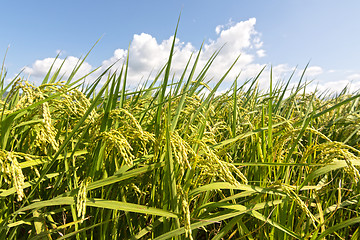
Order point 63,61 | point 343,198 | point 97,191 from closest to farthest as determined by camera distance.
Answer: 1. point 97,191
2. point 343,198
3. point 63,61

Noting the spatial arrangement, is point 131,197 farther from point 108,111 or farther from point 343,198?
point 343,198

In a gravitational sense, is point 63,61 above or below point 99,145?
above

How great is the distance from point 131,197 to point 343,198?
5.65ft

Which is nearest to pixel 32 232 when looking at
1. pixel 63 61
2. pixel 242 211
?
pixel 242 211

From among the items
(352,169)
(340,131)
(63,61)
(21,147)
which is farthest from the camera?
(340,131)

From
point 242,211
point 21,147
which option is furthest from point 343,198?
point 21,147

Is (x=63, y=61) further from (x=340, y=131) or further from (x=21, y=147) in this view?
(x=340, y=131)

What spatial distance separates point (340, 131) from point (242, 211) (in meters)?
2.01

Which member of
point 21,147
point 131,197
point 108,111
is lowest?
point 131,197

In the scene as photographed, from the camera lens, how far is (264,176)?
4.64 ft

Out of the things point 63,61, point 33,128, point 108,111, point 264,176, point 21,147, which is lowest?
point 264,176

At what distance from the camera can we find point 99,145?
112 centimetres

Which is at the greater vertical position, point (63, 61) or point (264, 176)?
point (63, 61)

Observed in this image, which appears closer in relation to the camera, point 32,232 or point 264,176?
point 32,232
